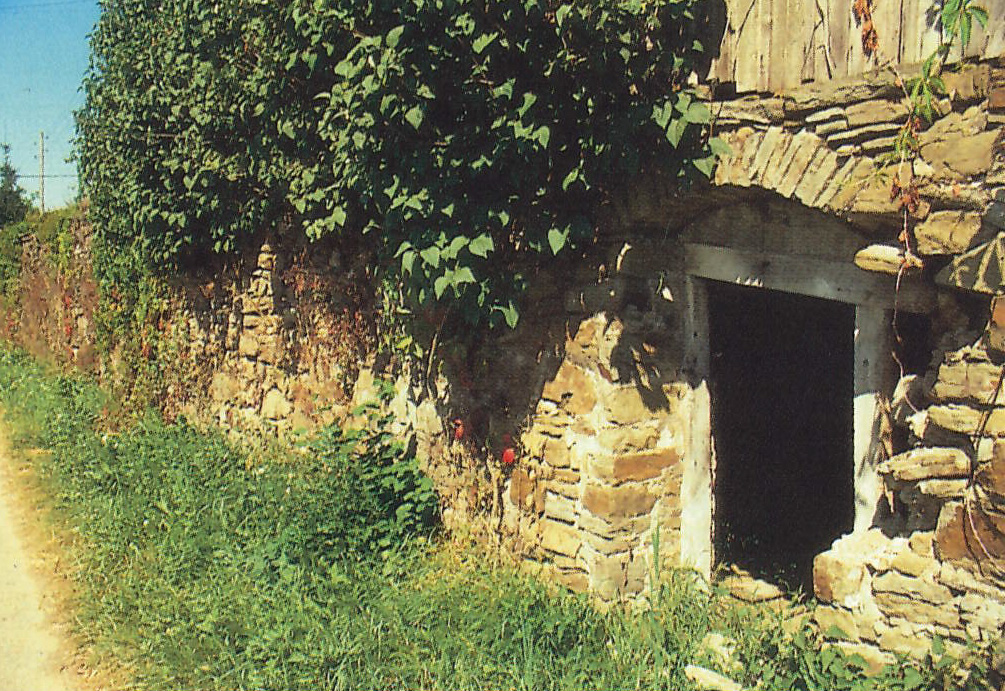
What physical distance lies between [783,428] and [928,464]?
8.54 ft

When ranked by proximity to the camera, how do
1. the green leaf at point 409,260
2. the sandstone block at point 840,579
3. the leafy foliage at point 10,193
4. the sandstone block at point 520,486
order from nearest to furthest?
1. the sandstone block at point 840,579
2. the green leaf at point 409,260
3. the sandstone block at point 520,486
4. the leafy foliage at point 10,193

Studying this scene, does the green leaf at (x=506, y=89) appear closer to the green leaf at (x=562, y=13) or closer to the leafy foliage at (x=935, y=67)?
the green leaf at (x=562, y=13)

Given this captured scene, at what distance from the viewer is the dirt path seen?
14.7 feet

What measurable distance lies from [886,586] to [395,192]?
280 centimetres

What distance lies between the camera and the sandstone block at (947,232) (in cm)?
299

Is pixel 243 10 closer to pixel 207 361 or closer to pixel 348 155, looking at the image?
pixel 348 155

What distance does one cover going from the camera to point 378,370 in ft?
19.2

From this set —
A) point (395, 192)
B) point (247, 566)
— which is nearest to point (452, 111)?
point (395, 192)

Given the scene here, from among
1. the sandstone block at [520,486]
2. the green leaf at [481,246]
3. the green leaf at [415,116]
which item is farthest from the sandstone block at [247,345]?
the green leaf at [415,116]

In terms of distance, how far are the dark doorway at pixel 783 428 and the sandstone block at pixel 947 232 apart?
1762 millimetres

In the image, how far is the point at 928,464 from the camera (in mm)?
3191

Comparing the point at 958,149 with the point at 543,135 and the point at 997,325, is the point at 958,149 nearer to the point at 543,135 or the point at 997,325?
the point at 997,325

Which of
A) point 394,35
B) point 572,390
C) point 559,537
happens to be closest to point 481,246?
point 572,390

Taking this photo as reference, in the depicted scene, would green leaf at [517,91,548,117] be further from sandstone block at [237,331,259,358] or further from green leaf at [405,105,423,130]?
sandstone block at [237,331,259,358]
